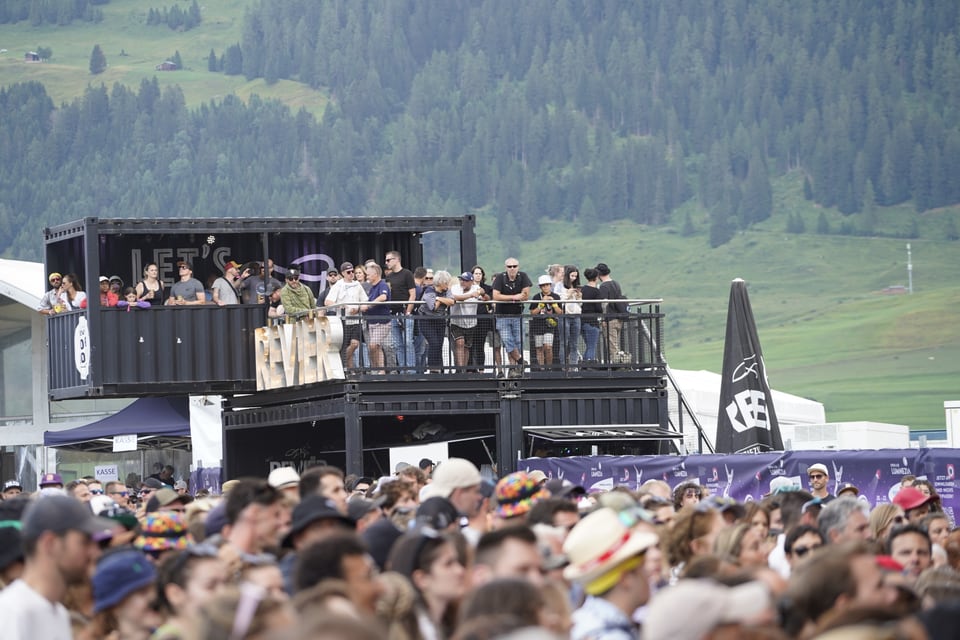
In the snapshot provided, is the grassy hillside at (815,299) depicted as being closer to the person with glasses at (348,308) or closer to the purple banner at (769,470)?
the person with glasses at (348,308)

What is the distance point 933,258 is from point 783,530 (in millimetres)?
160588

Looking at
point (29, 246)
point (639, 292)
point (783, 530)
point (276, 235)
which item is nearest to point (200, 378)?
point (276, 235)

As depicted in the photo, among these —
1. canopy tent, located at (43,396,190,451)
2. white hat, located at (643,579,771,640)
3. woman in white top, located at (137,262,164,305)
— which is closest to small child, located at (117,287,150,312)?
woman in white top, located at (137,262,164,305)

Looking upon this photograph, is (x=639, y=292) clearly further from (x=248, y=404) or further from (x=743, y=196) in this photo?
(x=248, y=404)

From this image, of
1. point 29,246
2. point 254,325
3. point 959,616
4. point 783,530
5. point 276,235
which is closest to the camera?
point 959,616

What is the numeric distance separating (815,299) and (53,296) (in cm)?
14087

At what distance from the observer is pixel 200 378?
30.6 metres

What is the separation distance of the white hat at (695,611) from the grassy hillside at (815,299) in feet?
418

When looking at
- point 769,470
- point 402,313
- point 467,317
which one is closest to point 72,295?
point 402,313

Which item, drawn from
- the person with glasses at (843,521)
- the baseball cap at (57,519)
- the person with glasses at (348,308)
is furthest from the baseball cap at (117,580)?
the person with glasses at (348,308)

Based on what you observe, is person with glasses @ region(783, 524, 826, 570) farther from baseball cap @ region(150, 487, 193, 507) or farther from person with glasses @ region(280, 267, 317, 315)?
person with glasses @ region(280, 267, 317, 315)

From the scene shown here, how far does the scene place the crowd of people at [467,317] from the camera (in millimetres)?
27062

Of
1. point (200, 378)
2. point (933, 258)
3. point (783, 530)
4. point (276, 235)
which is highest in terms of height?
point (933, 258)

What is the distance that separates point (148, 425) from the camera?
35.9 metres
